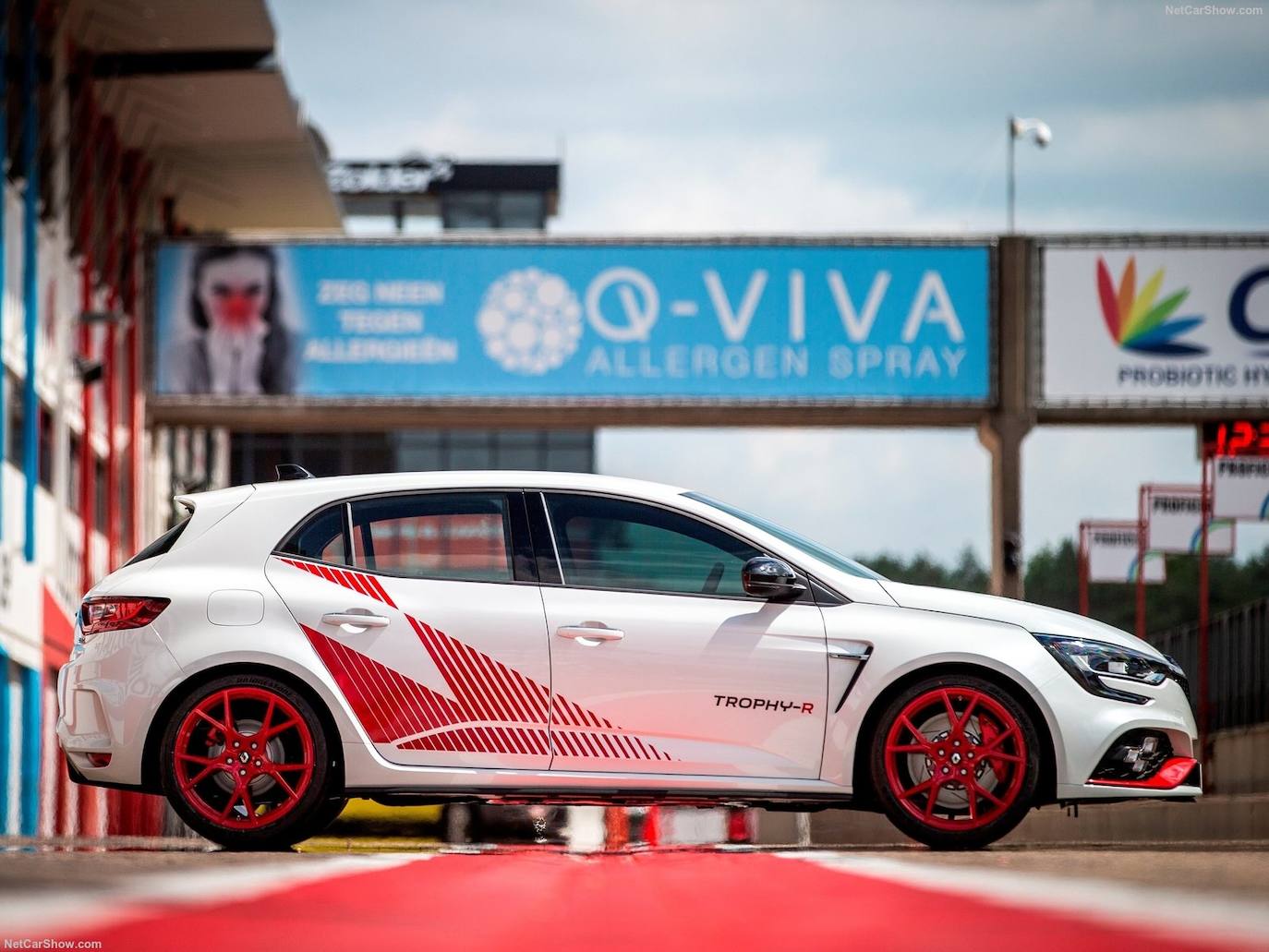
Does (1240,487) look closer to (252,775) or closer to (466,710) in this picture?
(466,710)

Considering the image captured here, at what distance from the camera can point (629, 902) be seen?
5867mm

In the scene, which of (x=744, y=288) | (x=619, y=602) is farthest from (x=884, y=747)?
(x=744, y=288)

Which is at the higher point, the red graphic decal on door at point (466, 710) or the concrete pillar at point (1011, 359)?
the concrete pillar at point (1011, 359)

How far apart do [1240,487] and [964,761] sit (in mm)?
17394

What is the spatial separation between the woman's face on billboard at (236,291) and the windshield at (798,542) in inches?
775

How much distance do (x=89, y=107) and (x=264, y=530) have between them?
20.2 meters

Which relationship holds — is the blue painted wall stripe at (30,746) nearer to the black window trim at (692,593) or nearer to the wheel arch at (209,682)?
the wheel arch at (209,682)

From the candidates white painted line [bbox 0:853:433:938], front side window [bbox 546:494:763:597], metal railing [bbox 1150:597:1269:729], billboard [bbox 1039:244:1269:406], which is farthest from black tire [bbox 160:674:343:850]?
billboard [bbox 1039:244:1269:406]

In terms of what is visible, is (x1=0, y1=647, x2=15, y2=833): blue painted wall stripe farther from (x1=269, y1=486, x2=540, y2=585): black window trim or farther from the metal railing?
(x1=269, y1=486, x2=540, y2=585): black window trim

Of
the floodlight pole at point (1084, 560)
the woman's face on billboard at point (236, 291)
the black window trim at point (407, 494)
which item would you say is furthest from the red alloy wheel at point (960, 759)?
the floodlight pole at point (1084, 560)

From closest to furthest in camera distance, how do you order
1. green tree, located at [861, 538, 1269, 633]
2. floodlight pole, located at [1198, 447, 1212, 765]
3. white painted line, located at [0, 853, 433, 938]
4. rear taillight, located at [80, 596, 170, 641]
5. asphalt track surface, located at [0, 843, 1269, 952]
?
asphalt track surface, located at [0, 843, 1269, 952], white painted line, located at [0, 853, 433, 938], rear taillight, located at [80, 596, 170, 641], floodlight pole, located at [1198, 447, 1212, 765], green tree, located at [861, 538, 1269, 633]

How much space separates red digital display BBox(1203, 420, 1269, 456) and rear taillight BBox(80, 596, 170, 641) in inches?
832

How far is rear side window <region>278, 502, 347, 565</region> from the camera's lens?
28.3 feet

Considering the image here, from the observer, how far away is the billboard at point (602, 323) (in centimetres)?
2745
